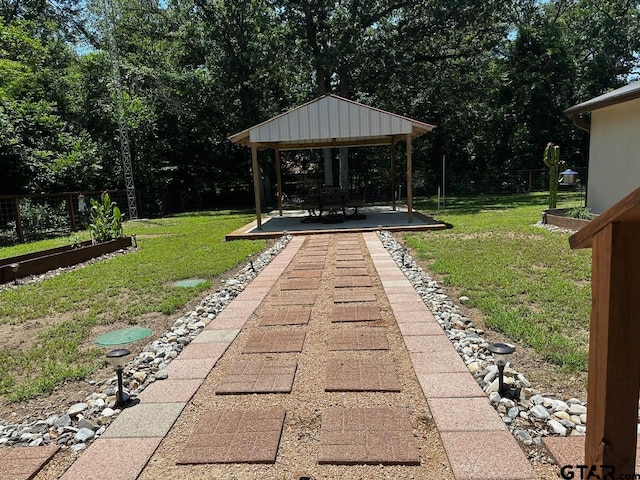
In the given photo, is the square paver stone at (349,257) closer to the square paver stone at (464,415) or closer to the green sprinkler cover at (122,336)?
the green sprinkler cover at (122,336)

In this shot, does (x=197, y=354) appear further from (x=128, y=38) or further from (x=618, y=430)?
(x=128, y=38)

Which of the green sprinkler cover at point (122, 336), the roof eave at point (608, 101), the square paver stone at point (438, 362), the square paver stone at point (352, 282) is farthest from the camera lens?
the roof eave at point (608, 101)

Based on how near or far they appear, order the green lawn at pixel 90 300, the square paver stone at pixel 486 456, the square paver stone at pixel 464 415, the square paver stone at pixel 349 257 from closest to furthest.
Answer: the square paver stone at pixel 486 456, the square paver stone at pixel 464 415, the green lawn at pixel 90 300, the square paver stone at pixel 349 257

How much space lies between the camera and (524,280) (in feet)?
18.1

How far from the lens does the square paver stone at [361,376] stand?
292 cm

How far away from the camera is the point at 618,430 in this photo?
1.46 m

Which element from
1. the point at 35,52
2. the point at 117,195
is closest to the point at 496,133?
the point at 117,195

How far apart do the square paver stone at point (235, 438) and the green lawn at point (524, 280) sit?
7.13ft

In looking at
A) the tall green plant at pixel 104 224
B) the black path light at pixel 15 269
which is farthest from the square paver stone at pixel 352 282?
the tall green plant at pixel 104 224

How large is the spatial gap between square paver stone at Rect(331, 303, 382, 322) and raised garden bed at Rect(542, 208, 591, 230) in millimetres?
6531

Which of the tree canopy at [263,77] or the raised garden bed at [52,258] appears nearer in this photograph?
the raised garden bed at [52,258]

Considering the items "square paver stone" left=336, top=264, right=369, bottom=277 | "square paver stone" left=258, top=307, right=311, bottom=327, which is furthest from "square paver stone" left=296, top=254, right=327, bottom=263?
"square paver stone" left=258, top=307, right=311, bottom=327

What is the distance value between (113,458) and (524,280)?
16.3 feet

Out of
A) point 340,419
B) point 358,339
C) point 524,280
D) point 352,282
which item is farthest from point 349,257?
point 340,419
